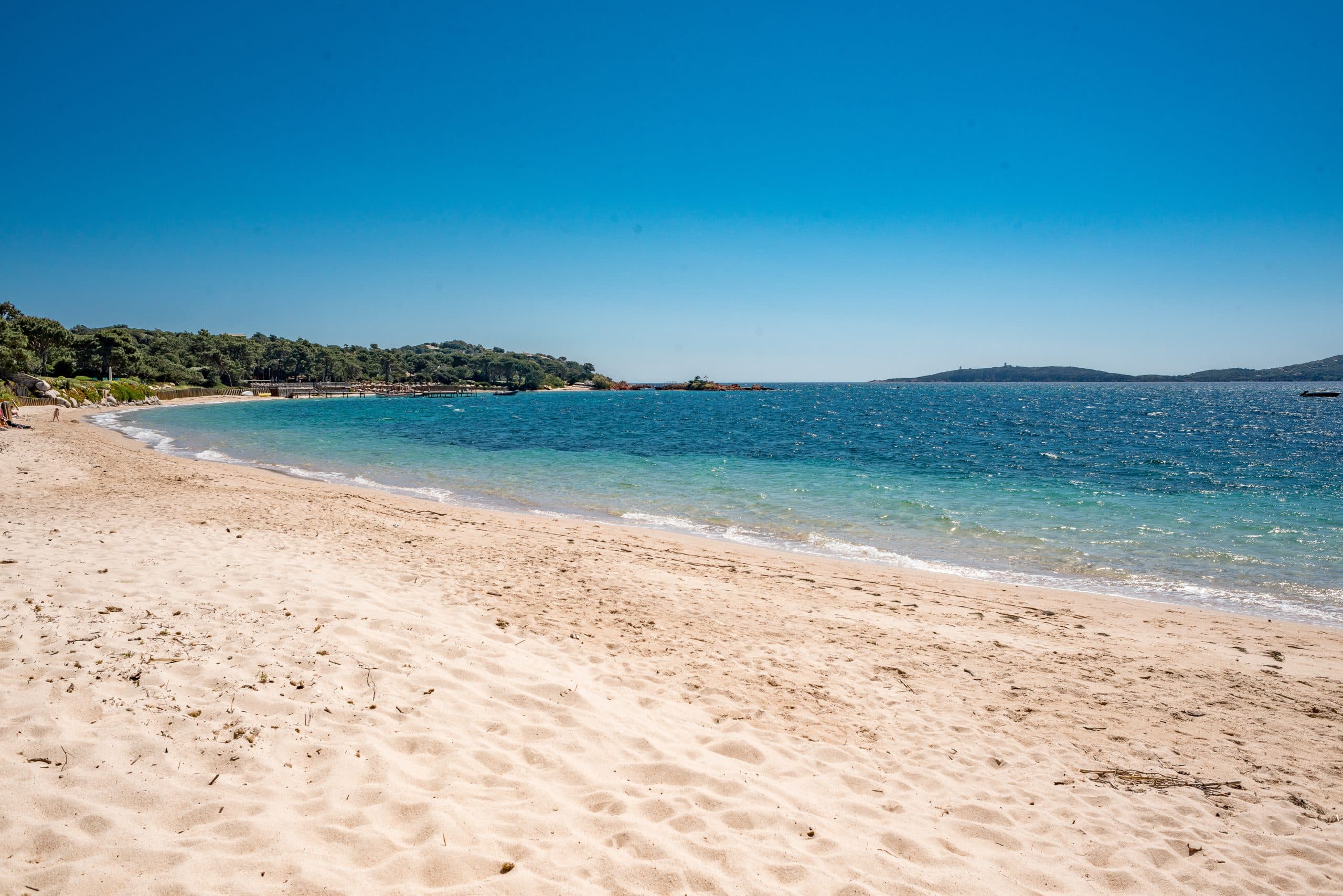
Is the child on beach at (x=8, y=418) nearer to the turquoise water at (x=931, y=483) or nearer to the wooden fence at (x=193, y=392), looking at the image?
the turquoise water at (x=931, y=483)

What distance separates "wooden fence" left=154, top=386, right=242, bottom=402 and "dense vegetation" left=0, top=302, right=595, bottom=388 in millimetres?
7315

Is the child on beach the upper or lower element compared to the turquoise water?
upper

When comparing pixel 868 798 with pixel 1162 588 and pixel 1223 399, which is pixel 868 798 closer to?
pixel 1162 588

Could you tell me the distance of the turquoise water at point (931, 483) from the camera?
1253 cm

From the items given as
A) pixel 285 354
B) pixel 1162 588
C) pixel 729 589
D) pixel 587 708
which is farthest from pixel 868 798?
pixel 285 354

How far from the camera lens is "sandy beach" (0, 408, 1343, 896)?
3357 millimetres

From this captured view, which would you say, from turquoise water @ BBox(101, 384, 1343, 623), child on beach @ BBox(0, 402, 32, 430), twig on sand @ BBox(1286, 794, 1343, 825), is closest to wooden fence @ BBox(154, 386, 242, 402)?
turquoise water @ BBox(101, 384, 1343, 623)

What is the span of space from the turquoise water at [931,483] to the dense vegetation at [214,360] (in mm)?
12646

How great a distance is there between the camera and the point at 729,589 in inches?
373

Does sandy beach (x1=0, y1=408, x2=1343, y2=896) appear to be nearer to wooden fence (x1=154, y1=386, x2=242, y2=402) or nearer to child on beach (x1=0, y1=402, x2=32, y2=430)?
child on beach (x1=0, y1=402, x2=32, y2=430)

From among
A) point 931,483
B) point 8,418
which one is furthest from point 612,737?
point 8,418

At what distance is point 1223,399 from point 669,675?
148 meters

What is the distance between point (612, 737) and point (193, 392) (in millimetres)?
97024

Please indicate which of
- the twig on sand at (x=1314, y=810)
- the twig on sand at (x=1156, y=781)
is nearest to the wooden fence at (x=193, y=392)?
the twig on sand at (x=1156, y=781)
